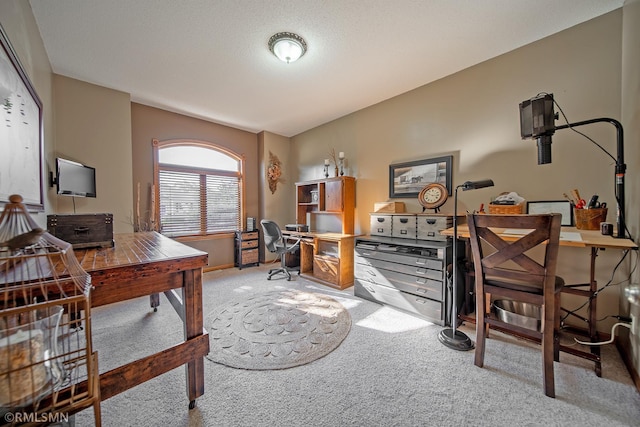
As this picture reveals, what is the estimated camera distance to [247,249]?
448 centimetres

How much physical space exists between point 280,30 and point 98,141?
112 inches

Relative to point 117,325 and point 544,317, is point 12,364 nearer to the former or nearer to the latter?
point 117,325

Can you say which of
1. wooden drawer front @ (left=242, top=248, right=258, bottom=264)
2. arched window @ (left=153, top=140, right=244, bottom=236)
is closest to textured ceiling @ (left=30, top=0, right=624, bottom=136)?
arched window @ (left=153, top=140, right=244, bottom=236)

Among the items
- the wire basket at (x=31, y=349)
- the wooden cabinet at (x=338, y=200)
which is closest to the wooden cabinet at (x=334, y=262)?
the wooden cabinet at (x=338, y=200)

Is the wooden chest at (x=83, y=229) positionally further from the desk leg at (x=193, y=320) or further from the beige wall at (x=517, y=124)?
the beige wall at (x=517, y=124)

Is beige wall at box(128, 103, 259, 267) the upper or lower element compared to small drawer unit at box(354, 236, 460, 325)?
upper

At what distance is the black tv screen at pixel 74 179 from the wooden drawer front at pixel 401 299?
336 cm

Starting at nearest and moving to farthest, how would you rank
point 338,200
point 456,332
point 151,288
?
point 151,288
point 456,332
point 338,200

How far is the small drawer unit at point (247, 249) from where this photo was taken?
4398 mm

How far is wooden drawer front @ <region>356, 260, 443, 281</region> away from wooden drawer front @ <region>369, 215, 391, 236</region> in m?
0.48

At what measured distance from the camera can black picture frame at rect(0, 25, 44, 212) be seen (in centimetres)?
127

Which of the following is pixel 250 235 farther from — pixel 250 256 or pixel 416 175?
pixel 416 175

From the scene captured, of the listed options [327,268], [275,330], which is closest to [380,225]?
[327,268]

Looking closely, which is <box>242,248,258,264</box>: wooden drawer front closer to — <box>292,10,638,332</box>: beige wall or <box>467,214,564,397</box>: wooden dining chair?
<box>292,10,638,332</box>: beige wall
